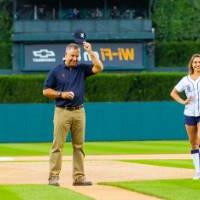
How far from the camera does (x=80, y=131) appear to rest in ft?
41.5

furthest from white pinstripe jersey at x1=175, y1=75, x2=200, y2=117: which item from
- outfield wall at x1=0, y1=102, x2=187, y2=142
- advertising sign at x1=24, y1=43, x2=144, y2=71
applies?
advertising sign at x1=24, y1=43, x2=144, y2=71

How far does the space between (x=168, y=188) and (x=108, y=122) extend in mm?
23096

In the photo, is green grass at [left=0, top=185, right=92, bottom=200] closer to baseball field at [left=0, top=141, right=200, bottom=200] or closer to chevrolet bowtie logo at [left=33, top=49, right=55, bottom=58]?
baseball field at [left=0, top=141, right=200, bottom=200]

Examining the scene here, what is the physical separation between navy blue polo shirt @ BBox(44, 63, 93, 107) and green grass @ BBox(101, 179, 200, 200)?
4.51 feet

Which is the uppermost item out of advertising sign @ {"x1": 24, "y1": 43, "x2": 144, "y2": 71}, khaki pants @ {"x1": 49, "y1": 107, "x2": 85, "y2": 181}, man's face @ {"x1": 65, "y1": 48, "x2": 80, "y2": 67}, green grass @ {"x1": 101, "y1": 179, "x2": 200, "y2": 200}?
man's face @ {"x1": 65, "y1": 48, "x2": 80, "y2": 67}

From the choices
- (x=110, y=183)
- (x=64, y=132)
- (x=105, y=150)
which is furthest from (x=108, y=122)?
(x=64, y=132)

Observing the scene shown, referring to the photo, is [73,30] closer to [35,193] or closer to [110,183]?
[110,183]

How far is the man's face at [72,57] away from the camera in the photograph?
12.4 m

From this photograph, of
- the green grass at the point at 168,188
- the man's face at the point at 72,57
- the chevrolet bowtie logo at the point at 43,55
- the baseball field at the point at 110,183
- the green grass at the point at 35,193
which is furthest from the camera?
the chevrolet bowtie logo at the point at 43,55

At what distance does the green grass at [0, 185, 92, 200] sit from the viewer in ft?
35.4

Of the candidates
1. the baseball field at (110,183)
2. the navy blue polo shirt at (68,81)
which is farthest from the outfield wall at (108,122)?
the navy blue polo shirt at (68,81)

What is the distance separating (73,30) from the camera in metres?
43.7

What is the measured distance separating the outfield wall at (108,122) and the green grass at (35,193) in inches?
869

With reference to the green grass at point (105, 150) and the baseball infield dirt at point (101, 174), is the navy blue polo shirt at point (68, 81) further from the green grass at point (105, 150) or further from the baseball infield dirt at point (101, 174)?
the green grass at point (105, 150)
